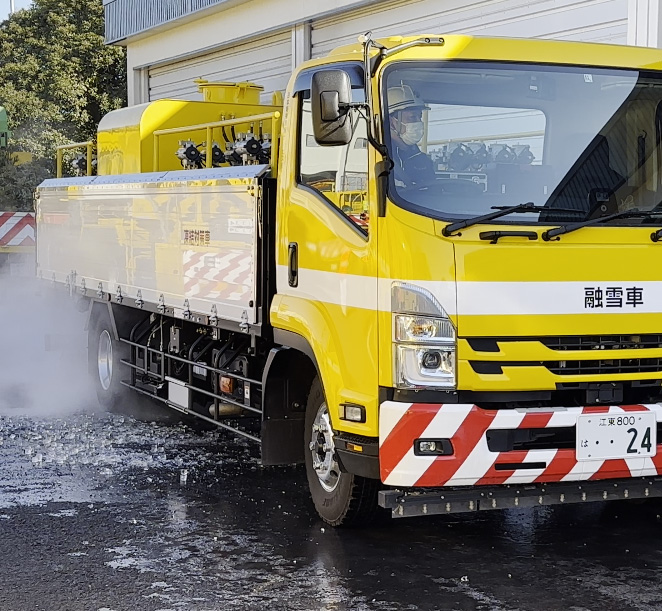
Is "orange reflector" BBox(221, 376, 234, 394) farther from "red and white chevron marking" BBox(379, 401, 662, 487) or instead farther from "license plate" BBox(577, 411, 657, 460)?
"license plate" BBox(577, 411, 657, 460)

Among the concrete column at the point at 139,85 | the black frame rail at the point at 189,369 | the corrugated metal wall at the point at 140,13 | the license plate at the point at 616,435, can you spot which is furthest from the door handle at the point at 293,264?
the concrete column at the point at 139,85

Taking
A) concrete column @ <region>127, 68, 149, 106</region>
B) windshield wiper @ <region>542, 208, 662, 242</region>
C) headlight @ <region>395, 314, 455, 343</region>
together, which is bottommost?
headlight @ <region>395, 314, 455, 343</region>

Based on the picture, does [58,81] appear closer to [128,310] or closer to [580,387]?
[128,310]

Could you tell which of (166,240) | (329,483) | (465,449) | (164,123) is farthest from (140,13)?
(465,449)

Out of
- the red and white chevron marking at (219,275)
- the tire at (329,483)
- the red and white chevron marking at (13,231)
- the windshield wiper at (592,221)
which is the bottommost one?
the tire at (329,483)

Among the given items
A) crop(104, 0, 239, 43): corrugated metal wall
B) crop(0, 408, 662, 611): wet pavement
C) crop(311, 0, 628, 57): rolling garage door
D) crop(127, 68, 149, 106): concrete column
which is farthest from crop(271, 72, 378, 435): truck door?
crop(127, 68, 149, 106): concrete column

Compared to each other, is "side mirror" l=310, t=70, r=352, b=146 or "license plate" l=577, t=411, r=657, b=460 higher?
"side mirror" l=310, t=70, r=352, b=146

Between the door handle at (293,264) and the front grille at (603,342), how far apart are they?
1.61m

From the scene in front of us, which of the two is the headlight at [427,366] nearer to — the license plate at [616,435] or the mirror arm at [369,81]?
the license plate at [616,435]

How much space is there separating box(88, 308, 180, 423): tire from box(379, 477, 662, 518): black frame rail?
499cm

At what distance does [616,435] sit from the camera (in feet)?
19.0

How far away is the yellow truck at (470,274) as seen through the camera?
222 inches

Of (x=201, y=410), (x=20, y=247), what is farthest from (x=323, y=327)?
(x=20, y=247)

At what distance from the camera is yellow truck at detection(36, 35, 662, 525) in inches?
222
